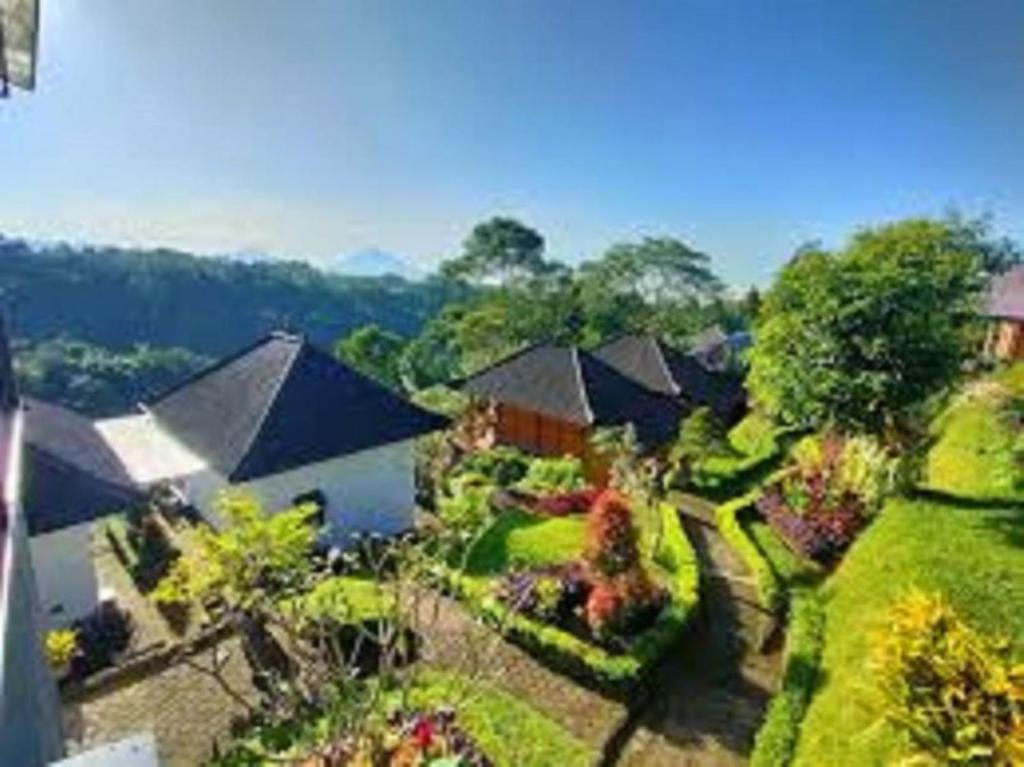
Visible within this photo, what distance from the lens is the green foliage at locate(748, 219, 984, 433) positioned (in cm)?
2494

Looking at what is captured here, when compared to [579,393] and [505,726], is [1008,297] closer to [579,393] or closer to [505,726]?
[579,393]

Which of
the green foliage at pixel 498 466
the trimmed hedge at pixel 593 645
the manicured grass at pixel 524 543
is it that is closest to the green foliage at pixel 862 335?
the trimmed hedge at pixel 593 645

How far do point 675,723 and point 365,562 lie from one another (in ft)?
36.5

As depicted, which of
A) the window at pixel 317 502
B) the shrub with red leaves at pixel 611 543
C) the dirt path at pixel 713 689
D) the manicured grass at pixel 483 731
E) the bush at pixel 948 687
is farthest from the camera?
the window at pixel 317 502

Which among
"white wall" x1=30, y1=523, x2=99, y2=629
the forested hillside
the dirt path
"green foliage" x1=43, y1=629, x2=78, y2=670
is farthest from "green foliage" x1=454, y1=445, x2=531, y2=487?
the forested hillside

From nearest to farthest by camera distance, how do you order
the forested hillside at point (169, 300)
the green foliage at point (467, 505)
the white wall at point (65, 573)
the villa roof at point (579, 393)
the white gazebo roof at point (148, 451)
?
the white wall at point (65, 573) → the green foliage at point (467, 505) → the white gazebo roof at point (148, 451) → the villa roof at point (579, 393) → the forested hillside at point (169, 300)

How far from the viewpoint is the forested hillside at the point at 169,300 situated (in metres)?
109

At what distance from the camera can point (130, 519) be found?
101ft

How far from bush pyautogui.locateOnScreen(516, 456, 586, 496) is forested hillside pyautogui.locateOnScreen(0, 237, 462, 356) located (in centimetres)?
6918

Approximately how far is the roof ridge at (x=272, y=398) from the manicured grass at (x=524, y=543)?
7.00 m

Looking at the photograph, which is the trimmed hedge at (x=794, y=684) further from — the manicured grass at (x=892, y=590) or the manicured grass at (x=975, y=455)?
the manicured grass at (x=975, y=455)

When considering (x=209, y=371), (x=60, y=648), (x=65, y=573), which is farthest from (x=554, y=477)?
(x=60, y=648)

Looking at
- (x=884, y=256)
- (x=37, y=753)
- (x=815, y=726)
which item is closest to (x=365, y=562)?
(x=815, y=726)

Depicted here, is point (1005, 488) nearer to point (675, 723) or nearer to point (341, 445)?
point (675, 723)
